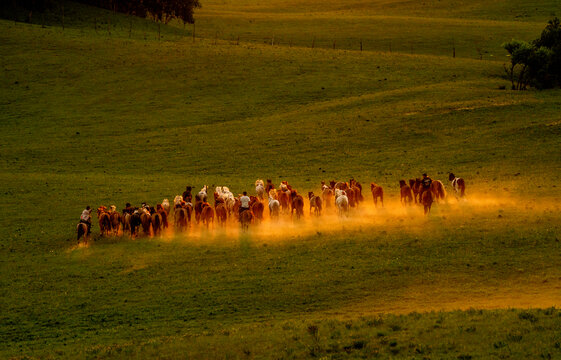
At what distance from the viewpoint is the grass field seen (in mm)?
22844

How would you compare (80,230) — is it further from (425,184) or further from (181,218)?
(425,184)

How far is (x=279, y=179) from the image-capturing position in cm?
4725

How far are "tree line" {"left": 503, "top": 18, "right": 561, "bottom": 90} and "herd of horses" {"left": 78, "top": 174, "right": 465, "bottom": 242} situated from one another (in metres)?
33.5

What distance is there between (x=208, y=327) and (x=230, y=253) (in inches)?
285

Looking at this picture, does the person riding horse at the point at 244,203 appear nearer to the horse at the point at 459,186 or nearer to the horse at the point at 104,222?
the horse at the point at 104,222

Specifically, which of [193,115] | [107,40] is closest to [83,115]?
[193,115]

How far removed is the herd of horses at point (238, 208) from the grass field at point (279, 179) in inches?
32.3

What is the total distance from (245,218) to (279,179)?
43.7 ft

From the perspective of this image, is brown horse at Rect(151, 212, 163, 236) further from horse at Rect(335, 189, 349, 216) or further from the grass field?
horse at Rect(335, 189, 349, 216)

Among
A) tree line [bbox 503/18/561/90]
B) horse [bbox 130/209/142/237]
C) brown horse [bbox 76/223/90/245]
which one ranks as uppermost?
tree line [bbox 503/18/561/90]

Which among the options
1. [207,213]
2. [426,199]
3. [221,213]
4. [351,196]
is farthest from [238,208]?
[426,199]

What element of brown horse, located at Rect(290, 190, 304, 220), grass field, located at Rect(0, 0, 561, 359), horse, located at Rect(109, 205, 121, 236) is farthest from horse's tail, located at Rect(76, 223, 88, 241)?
brown horse, located at Rect(290, 190, 304, 220)

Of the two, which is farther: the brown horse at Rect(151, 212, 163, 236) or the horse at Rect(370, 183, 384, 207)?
the horse at Rect(370, 183, 384, 207)

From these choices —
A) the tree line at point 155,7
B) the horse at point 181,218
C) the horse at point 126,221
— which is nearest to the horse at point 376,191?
the horse at point 181,218
